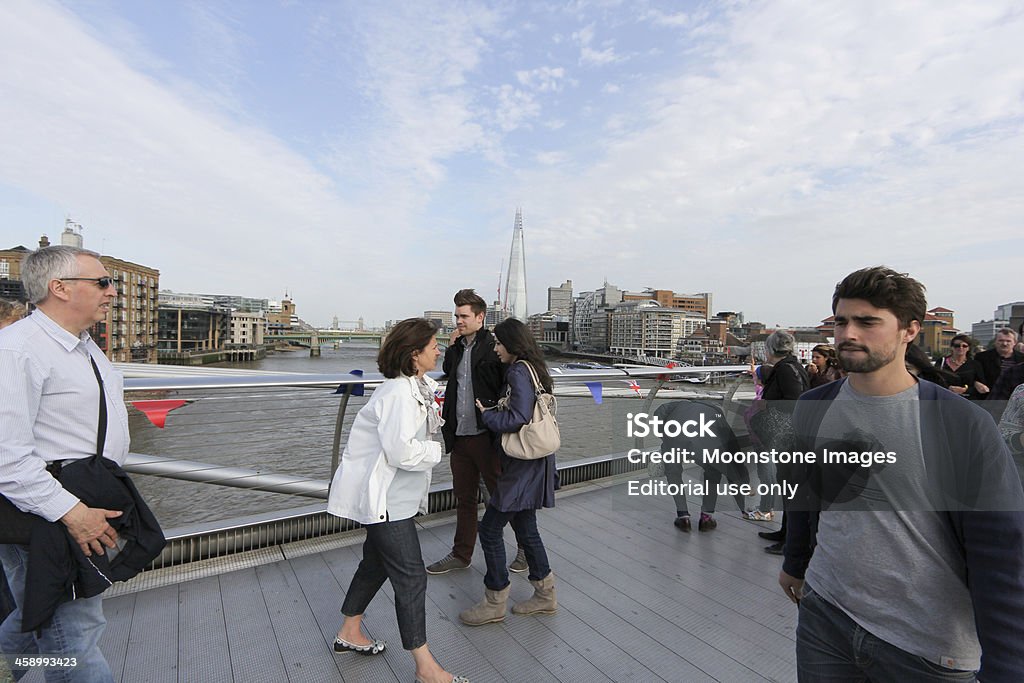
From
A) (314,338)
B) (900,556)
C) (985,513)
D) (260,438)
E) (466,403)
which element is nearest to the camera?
(985,513)

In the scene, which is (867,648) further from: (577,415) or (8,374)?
(577,415)

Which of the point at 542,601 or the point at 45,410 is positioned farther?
the point at 542,601

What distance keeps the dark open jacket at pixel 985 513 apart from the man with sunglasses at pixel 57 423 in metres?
2.05

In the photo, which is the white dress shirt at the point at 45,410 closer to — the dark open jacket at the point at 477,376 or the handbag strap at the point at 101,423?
the handbag strap at the point at 101,423

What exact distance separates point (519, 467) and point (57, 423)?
1.73m

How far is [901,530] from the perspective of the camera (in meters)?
1.19

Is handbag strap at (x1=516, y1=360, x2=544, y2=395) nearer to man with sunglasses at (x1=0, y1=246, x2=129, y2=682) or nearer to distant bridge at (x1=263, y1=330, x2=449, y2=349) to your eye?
man with sunglasses at (x1=0, y1=246, x2=129, y2=682)

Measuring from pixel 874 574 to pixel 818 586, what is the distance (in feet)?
0.59

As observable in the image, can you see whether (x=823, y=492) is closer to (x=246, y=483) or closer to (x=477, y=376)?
(x=477, y=376)

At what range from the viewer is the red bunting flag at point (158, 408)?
2463 mm

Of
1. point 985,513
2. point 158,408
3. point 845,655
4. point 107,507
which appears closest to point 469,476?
point 158,408

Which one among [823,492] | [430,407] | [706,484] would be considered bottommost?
[706,484]

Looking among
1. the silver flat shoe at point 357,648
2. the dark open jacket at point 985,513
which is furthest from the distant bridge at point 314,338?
the dark open jacket at point 985,513

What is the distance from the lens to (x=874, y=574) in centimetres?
123
